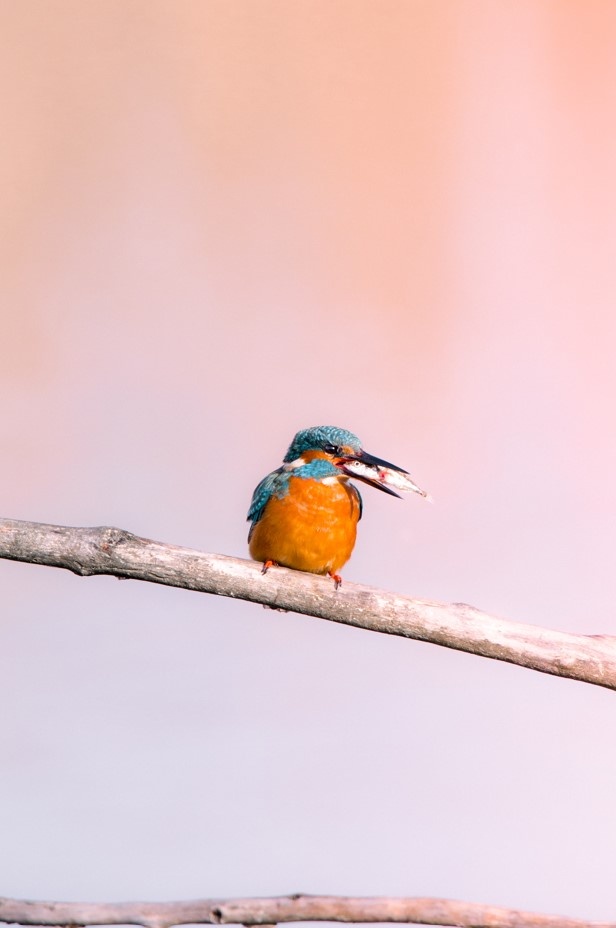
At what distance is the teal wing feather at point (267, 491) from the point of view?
2055 millimetres

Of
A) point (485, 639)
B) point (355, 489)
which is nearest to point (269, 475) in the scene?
point (355, 489)

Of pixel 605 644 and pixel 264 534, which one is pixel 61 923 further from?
pixel 264 534

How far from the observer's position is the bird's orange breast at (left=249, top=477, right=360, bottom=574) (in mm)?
1930

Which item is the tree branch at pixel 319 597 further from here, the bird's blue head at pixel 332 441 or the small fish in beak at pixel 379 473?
the bird's blue head at pixel 332 441

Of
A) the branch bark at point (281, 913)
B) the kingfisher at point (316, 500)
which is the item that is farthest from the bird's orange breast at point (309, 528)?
the branch bark at point (281, 913)

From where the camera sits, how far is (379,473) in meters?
1.93

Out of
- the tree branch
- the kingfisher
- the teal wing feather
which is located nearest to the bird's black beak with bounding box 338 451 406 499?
the kingfisher

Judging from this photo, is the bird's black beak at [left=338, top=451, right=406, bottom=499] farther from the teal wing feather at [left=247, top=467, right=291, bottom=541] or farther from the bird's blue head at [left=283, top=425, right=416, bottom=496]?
the teal wing feather at [left=247, top=467, right=291, bottom=541]

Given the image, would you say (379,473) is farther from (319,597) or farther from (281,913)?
(281,913)

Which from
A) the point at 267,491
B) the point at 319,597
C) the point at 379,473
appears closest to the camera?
the point at 319,597

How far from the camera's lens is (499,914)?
114 cm

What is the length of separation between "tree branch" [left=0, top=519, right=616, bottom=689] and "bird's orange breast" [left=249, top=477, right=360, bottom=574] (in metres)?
0.36

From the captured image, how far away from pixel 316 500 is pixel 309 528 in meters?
0.09

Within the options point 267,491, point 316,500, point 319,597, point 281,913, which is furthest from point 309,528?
point 281,913
